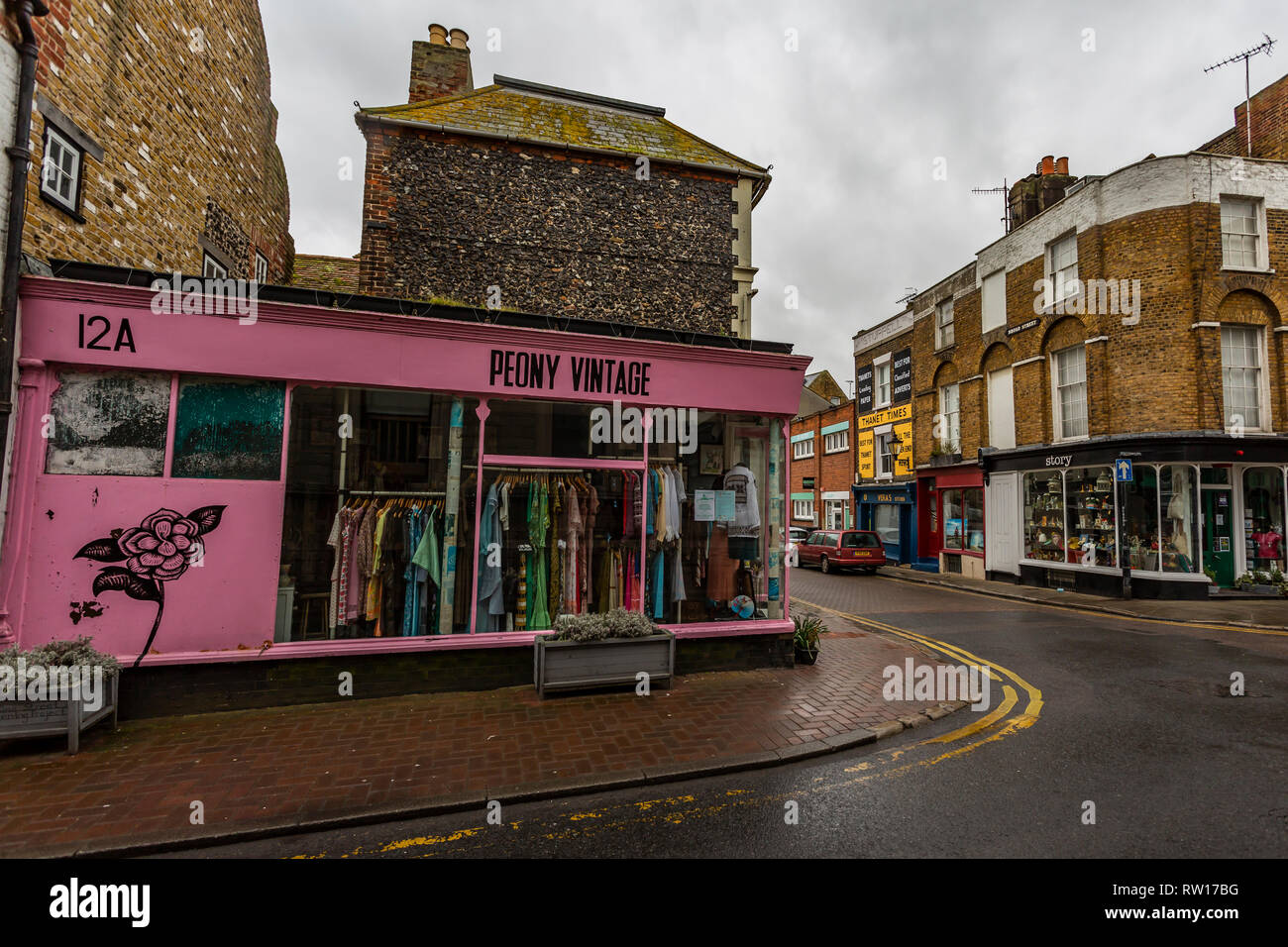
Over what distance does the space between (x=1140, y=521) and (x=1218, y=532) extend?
1.80 meters

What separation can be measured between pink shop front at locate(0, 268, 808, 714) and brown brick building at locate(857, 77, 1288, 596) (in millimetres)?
12701

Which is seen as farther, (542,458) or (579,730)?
(542,458)

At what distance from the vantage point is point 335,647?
620 centimetres

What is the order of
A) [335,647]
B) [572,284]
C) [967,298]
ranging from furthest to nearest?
[967,298]
[572,284]
[335,647]

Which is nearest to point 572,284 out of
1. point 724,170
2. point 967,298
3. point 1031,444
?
point 724,170

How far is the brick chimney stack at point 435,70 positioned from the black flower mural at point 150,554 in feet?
33.7

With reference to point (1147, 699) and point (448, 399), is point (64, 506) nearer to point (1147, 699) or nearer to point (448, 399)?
point (448, 399)

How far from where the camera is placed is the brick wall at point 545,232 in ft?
32.1

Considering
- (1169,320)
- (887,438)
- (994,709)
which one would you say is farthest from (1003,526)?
(994,709)

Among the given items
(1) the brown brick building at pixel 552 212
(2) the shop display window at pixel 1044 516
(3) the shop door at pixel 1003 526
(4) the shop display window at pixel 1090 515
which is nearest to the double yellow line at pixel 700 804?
(1) the brown brick building at pixel 552 212

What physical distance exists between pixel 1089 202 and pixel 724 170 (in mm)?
12176

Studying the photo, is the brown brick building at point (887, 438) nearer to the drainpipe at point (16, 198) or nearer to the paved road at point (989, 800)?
the paved road at point (989, 800)

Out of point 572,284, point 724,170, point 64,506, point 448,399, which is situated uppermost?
point 724,170

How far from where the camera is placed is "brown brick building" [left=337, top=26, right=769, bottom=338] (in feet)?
32.1
